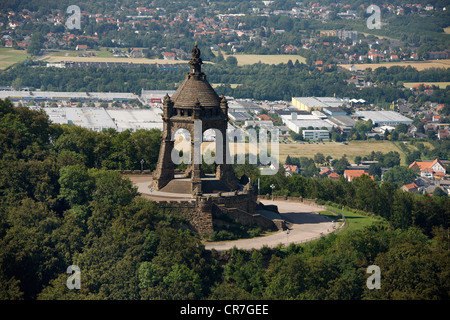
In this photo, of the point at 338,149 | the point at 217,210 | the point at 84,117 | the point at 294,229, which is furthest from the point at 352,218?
the point at 84,117

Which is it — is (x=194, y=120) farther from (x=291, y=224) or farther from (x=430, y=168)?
(x=430, y=168)

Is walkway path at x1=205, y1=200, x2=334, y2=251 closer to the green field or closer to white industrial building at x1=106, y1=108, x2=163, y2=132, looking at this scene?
the green field

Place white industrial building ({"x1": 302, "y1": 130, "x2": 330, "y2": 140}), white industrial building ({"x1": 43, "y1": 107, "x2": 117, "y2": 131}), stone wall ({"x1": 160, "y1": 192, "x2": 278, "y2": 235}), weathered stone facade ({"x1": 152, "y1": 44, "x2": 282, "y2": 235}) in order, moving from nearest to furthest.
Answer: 1. stone wall ({"x1": 160, "y1": 192, "x2": 278, "y2": 235})
2. weathered stone facade ({"x1": 152, "y1": 44, "x2": 282, "y2": 235})
3. white industrial building ({"x1": 43, "y1": 107, "x2": 117, "y2": 131})
4. white industrial building ({"x1": 302, "y1": 130, "x2": 330, "y2": 140})

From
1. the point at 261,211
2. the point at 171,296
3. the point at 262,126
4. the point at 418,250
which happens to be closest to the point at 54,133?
the point at 261,211

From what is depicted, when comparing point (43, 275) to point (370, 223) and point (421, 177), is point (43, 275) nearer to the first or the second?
point (370, 223)

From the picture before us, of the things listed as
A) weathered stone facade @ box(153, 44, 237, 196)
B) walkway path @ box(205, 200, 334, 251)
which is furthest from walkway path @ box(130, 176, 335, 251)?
weathered stone facade @ box(153, 44, 237, 196)

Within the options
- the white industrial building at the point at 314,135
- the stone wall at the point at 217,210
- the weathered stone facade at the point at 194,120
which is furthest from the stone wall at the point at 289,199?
the white industrial building at the point at 314,135

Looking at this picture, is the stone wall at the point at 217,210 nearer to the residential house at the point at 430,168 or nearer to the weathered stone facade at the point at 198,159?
the weathered stone facade at the point at 198,159

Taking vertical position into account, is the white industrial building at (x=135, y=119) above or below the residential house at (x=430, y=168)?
above
